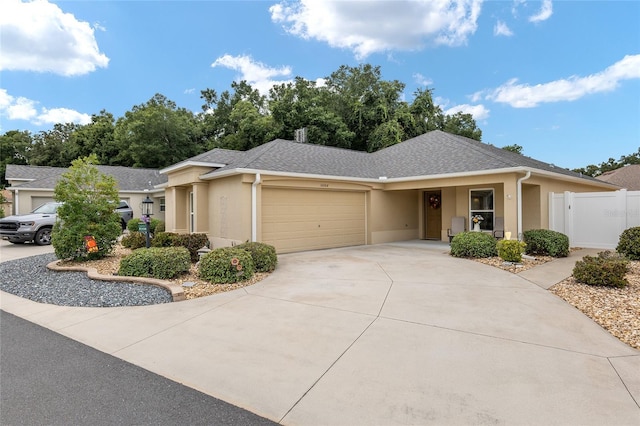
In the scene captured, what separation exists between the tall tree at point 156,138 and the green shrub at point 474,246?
27872mm

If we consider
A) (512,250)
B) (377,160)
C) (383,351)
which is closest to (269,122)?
(377,160)

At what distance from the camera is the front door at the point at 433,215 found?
1560 cm

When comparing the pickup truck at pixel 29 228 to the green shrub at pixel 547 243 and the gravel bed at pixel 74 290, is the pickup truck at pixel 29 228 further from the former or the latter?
the green shrub at pixel 547 243

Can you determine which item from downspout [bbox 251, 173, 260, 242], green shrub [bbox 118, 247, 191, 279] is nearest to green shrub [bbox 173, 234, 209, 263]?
downspout [bbox 251, 173, 260, 242]

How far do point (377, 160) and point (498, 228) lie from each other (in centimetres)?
641

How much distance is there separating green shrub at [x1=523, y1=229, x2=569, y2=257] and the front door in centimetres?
535

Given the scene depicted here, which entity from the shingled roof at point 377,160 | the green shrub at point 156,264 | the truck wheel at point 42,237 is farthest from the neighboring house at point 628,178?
the truck wheel at point 42,237

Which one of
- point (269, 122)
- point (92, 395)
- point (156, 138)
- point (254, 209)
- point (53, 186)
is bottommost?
point (92, 395)

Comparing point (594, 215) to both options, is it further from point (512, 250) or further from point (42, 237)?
point (42, 237)

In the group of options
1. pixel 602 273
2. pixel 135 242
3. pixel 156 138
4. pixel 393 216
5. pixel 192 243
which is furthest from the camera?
pixel 156 138

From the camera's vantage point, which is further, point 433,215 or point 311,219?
point 433,215

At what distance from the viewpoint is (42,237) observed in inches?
546

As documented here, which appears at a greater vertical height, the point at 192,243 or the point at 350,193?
the point at 350,193

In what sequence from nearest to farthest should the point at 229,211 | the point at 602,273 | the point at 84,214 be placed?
the point at 602,273
the point at 84,214
the point at 229,211
